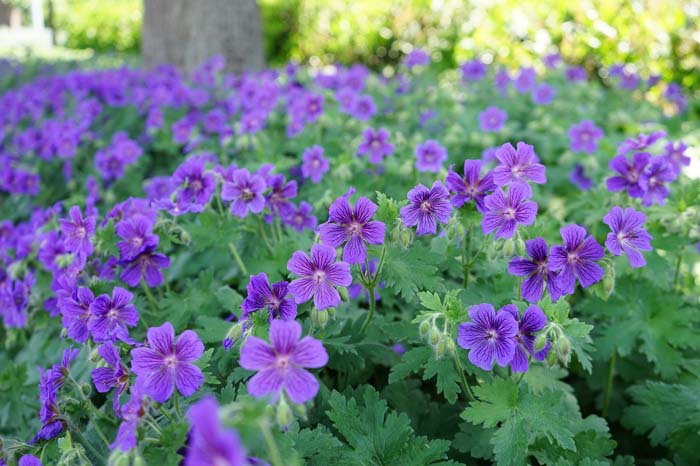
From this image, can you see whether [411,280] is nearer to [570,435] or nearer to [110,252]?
[570,435]

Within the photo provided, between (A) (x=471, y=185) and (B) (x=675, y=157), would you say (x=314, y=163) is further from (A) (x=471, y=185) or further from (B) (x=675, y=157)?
(B) (x=675, y=157)

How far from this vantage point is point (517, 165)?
178 cm

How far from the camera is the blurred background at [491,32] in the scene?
567 cm

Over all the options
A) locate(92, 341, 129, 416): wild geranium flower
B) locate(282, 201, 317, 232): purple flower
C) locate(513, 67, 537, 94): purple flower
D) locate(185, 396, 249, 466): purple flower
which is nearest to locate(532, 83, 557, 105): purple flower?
locate(513, 67, 537, 94): purple flower

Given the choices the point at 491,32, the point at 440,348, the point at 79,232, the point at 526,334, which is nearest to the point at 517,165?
the point at 526,334

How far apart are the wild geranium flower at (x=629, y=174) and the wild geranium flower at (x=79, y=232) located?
5.94 ft

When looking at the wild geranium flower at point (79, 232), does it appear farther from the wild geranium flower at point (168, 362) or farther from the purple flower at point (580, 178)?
the purple flower at point (580, 178)

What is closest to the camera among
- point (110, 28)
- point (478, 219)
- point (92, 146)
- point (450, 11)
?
point (478, 219)

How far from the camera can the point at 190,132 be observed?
4312 millimetres

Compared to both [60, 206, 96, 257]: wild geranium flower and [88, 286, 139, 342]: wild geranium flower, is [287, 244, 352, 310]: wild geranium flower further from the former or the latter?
[60, 206, 96, 257]: wild geranium flower

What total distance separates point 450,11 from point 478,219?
21.4 ft

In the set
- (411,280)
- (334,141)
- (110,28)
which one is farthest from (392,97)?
(110,28)

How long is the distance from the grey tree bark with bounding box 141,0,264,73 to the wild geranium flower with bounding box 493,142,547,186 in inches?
228

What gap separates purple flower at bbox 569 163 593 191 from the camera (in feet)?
11.7
